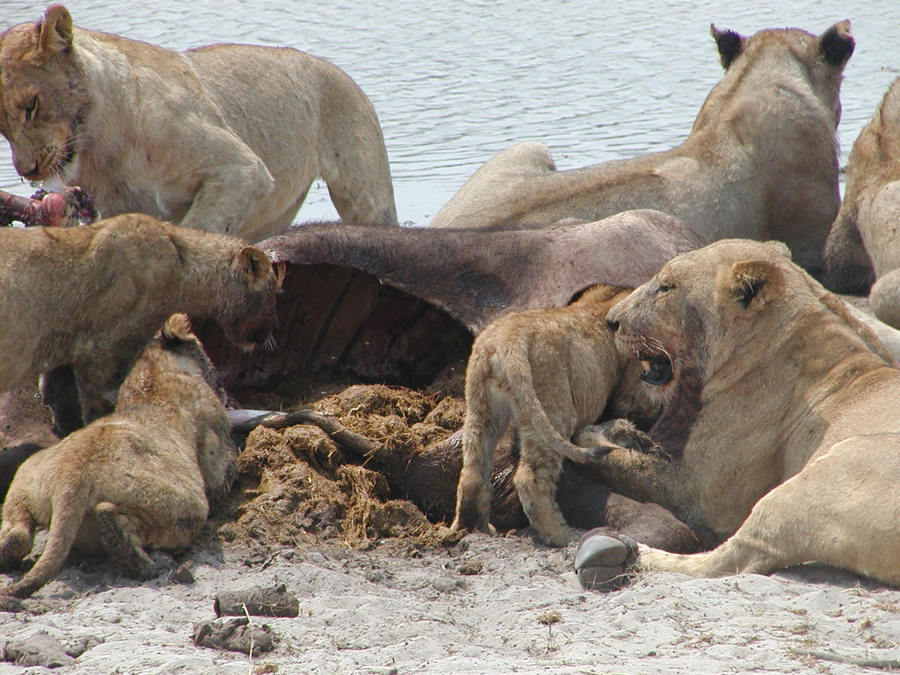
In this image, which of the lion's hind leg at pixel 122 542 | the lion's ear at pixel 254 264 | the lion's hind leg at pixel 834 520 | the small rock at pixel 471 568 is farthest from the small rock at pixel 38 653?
the lion's ear at pixel 254 264

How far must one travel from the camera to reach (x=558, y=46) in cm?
1798

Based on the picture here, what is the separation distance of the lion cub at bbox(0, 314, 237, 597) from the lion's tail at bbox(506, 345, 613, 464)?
121 centimetres

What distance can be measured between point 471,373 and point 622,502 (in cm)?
78

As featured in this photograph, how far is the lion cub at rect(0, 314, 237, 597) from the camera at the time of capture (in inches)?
174

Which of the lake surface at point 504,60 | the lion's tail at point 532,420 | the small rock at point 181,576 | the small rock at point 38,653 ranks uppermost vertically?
the lion's tail at point 532,420

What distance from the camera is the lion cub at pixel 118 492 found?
4422 mm

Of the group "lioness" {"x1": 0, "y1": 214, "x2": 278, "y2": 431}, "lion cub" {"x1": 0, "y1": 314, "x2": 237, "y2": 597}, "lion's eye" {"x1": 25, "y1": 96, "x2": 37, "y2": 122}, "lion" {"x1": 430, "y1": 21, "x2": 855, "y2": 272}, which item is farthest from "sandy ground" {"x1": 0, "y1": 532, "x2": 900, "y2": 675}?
"lion" {"x1": 430, "y1": 21, "x2": 855, "y2": 272}

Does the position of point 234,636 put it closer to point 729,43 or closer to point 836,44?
point 729,43

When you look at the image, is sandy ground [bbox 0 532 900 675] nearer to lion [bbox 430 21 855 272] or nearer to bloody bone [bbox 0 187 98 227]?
bloody bone [bbox 0 187 98 227]

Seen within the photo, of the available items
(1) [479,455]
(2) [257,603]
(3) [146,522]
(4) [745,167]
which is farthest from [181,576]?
(4) [745,167]

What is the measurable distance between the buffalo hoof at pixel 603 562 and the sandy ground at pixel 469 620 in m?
0.07

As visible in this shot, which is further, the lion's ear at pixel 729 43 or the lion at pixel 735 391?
the lion's ear at pixel 729 43

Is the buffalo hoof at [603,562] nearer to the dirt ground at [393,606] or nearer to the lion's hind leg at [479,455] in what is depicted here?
the dirt ground at [393,606]

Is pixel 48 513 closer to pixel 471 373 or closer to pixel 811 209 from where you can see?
pixel 471 373
